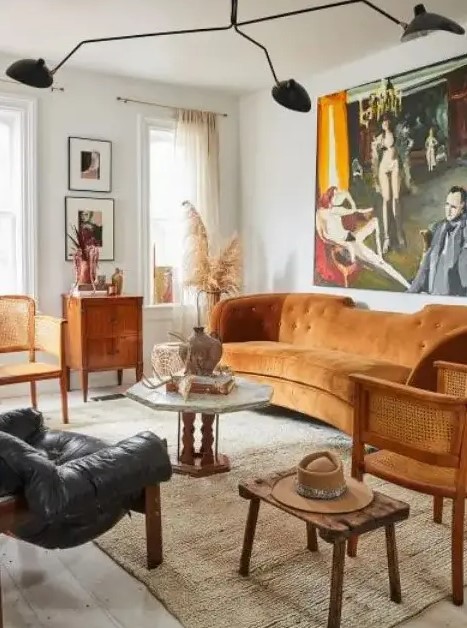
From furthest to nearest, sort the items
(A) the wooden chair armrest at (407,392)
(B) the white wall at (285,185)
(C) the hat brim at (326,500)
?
(B) the white wall at (285,185)
(A) the wooden chair armrest at (407,392)
(C) the hat brim at (326,500)

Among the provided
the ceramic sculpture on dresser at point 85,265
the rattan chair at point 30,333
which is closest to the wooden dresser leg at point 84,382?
the rattan chair at point 30,333

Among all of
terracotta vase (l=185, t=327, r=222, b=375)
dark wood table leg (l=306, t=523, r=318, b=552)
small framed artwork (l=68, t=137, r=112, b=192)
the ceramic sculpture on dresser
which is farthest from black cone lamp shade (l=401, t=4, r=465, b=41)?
small framed artwork (l=68, t=137, r=112, b=192)

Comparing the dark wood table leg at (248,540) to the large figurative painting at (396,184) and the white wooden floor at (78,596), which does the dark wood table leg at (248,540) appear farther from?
the large figurative painting at (396,184)

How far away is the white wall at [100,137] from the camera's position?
5562mm

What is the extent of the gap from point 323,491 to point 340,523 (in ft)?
0.52

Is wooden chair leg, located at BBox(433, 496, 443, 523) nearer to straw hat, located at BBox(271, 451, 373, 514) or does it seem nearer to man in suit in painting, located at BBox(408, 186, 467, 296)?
straw hat, located at BBox(271, 451, 373, 514)

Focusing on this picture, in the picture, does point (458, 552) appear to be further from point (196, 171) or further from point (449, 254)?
point (196, 171)

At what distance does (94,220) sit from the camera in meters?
5.81

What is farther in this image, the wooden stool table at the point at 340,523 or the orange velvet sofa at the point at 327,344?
the orange velvet sofa at the point at 327,344

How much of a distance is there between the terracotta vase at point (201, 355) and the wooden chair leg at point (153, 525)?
1.12 metres

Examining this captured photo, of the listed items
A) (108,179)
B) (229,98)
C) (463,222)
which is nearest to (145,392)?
(463,222)

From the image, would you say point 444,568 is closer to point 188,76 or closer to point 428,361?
point 428,361

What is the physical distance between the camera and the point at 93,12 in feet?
14.0

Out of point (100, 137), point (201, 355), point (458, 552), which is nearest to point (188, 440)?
point (201, 355)
